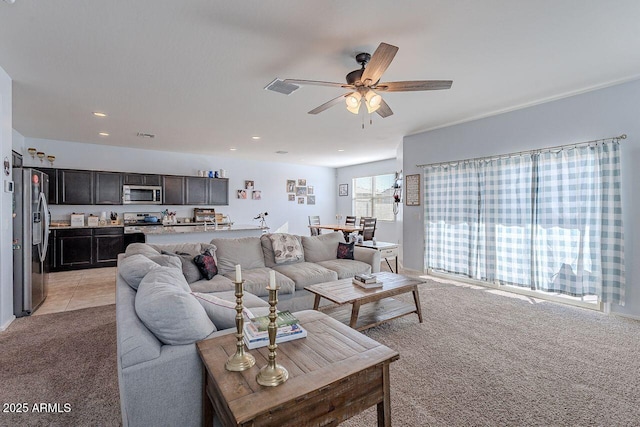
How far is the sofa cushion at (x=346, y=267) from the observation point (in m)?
3.71

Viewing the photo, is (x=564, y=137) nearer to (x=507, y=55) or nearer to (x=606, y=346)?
(x=507, y=55)

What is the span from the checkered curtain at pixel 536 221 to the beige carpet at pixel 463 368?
55 cm

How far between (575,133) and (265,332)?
4.35 meters

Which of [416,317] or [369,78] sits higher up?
[369,78]

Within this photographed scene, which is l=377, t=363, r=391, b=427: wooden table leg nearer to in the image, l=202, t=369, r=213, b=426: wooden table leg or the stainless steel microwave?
l=202, t=369, r=213, b=426: wooden table leg

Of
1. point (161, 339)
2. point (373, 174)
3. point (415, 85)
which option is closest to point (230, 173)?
point (373, 174)

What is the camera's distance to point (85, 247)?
19.0ft

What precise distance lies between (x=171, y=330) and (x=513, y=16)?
297 centimetres

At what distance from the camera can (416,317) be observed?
3303mm

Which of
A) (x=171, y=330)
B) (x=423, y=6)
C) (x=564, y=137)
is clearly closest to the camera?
(x=171, y=330)

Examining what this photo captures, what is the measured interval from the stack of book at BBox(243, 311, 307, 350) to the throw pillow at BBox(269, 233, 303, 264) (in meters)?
2.24

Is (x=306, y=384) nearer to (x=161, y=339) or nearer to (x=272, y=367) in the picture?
(x=272, y=367)

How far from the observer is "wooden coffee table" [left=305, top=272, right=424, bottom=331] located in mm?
2693

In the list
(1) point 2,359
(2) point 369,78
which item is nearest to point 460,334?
(2) point 369,78
